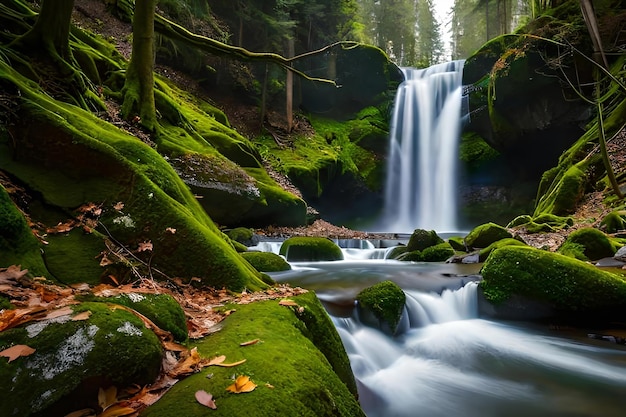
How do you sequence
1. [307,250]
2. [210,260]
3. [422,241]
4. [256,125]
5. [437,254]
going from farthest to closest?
[256,125]
[422,241]
[307,250]
[437,254]
[210,260]

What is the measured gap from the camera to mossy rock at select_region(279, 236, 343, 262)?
9852mm

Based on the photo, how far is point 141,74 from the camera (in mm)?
8180

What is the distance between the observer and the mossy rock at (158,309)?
2.02 meters

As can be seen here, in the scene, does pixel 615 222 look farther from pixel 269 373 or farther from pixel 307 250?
pixel 269 373

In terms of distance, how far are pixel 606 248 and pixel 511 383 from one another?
480cm

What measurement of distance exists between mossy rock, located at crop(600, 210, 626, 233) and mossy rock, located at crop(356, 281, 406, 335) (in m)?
6.79

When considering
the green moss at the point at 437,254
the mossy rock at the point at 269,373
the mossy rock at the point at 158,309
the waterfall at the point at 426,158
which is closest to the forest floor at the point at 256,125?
the green moss at the point at 437,254

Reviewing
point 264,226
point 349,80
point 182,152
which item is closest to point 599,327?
point 182,152

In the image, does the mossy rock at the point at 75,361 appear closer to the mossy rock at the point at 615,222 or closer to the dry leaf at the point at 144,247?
the dry leaf at the point at 144,247

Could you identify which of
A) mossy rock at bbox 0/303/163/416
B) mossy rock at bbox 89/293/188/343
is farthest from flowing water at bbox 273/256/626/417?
mossy rock at bbox 0/303/163/416

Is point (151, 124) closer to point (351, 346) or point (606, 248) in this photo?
point (351, 346)

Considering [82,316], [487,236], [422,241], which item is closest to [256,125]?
[422,241]

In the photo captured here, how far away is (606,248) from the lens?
726 centimetres

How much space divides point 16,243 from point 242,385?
1808 millimetres
